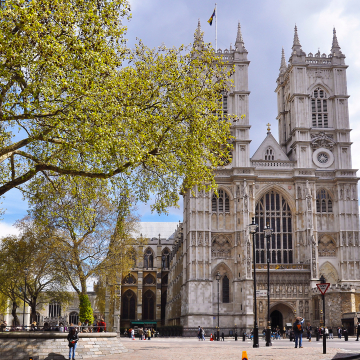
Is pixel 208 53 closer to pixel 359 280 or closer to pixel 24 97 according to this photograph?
pixel 24 97

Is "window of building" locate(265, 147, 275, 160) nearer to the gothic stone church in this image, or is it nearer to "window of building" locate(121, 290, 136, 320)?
the gothic stone church

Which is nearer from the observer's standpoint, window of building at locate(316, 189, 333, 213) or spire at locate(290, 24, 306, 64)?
window of building at locate(316, 189, 333, 213)

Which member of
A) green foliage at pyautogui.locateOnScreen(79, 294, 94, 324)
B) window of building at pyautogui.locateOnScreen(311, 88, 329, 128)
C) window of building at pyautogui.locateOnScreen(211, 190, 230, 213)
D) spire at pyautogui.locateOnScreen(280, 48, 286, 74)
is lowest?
green foliage at pyautogui.locateOnScreen(79, 294, 94, 324)

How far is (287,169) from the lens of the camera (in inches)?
2030

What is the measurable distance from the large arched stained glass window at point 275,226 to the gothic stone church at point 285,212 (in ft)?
0.34

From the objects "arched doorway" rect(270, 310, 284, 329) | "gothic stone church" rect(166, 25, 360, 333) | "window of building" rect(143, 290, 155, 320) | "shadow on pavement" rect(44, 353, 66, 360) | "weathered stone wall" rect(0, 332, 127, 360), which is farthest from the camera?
"window of building" rect(143, 290, 155, 320)

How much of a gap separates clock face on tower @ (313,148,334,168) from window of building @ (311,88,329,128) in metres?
3.01

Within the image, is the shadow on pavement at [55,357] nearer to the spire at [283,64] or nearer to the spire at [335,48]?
the spire at [335,48]

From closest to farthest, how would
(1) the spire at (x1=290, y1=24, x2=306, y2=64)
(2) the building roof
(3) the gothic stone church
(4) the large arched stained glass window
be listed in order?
1. (3) the gothic stone church
2. (4) the large arched stained glass window
3. (1) the spire at (x1=290, y1=24, x2=306, y2=64)
4. (2) the building roof

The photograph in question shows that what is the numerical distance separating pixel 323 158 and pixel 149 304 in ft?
122

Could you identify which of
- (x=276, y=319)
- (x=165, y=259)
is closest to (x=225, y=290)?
(x=276, y=319)

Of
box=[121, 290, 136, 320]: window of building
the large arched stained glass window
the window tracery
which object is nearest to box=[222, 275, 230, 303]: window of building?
the window tracery

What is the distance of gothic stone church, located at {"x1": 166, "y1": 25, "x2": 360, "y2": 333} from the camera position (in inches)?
1884

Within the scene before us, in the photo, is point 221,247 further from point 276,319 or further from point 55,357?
point 55,357
